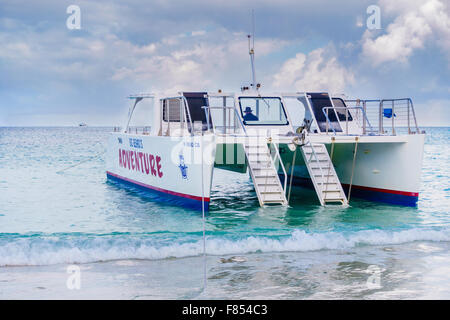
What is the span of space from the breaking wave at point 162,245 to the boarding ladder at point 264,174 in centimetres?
230

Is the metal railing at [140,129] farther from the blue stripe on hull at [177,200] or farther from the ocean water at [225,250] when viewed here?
the ocean water at [225,250]

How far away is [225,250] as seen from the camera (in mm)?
8164

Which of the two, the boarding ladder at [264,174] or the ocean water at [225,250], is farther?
the boarding ladder at [264,174]

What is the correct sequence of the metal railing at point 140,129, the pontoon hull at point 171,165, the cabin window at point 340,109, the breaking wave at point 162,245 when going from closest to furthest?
the breaking wave at point 162,245
the pontoon hull at point 171,165
the cabin window at point 340,109
the metal railing at point 140,129

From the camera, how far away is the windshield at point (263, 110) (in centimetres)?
1300

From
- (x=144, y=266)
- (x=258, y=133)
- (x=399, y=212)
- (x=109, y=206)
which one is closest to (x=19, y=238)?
(x=144, y=266)

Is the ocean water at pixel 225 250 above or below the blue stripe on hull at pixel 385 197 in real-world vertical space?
below

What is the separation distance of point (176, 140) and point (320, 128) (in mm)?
3907

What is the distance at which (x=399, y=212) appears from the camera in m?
11.6

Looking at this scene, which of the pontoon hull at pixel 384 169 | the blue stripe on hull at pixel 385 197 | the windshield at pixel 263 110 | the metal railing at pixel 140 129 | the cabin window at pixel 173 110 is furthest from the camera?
the metal railing at pixel 140 129

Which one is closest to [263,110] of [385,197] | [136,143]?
[136,143]

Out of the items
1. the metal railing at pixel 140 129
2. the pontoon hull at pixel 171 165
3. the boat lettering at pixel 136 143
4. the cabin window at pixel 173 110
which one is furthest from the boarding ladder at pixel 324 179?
the metal railing at pixel 140 129

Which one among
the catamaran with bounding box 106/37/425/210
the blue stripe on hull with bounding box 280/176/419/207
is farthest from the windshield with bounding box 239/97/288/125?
the blue stripe on hull with bounding box 280/176/419/207

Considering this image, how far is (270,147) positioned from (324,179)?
1.56m
